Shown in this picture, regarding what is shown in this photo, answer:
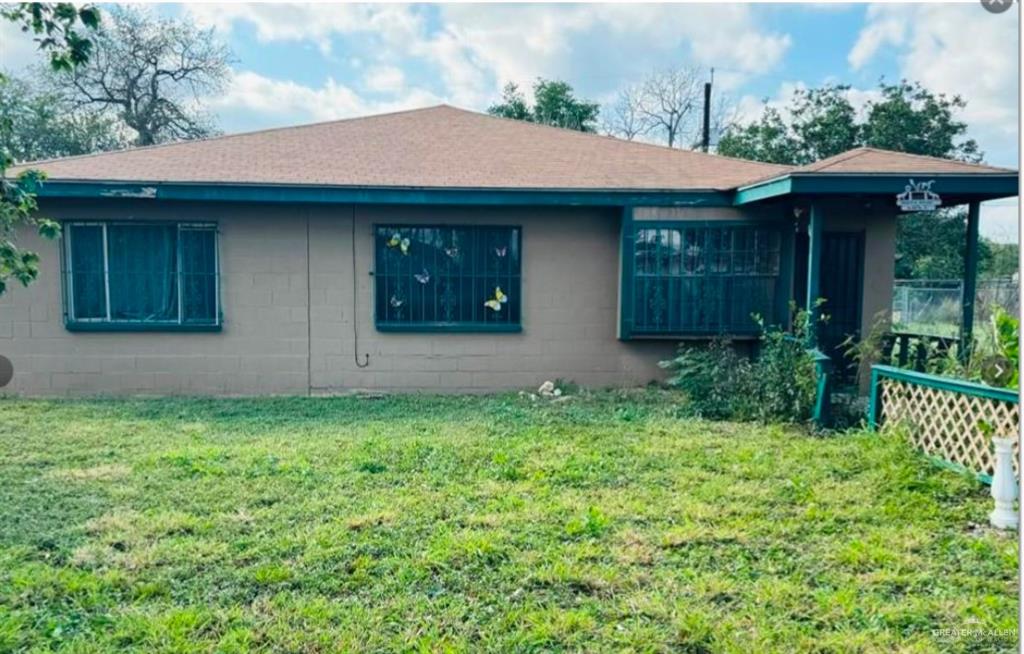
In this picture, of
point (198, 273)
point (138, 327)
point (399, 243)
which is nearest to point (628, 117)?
point (399, 243)

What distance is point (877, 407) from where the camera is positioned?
18.7 ft

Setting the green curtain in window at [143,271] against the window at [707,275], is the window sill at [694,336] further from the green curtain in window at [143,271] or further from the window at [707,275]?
the green curtain in window at [143,271]

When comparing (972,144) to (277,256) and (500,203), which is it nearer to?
(500,203)

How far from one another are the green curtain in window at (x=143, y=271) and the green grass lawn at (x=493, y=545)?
2.34 metres

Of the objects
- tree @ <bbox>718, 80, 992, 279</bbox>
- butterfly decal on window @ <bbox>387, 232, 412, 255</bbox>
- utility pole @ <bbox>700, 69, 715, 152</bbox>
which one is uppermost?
utility pole @ <bbox>700, 69, 715, 152</bbox>

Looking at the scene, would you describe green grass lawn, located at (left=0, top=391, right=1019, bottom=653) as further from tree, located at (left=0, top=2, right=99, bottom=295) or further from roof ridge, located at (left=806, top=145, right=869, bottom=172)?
roof ridge, located at (left=806, top=145, right=869, bottom=172)

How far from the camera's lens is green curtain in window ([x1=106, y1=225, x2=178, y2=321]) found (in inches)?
307

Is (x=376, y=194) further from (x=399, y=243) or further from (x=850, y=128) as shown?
(x=850, y=128)

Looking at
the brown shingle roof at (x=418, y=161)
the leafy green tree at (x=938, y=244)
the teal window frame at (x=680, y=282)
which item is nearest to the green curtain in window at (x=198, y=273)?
the brown shingle roof at (x=418, y=161)

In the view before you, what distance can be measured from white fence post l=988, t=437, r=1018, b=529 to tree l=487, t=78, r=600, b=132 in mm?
19667

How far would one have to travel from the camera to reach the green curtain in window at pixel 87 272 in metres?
7.75

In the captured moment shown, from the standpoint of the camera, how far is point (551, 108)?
2245 centimetres

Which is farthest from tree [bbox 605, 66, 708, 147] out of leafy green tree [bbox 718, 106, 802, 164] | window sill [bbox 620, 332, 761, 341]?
window sill [bbox 620, 332, 761, 341]

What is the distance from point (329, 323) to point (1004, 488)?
21.6ft
